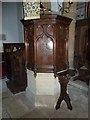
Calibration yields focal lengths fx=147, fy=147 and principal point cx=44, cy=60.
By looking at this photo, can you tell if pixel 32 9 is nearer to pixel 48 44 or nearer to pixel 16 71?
pixel 48 44

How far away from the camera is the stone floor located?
94.4 inches

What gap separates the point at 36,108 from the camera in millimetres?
2596

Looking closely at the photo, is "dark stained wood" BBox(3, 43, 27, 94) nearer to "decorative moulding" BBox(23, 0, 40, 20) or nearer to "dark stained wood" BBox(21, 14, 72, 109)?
"dark stained wood" BBox(21, 14, 72, 109)

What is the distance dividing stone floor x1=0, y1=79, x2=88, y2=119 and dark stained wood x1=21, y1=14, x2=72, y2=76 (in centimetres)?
67

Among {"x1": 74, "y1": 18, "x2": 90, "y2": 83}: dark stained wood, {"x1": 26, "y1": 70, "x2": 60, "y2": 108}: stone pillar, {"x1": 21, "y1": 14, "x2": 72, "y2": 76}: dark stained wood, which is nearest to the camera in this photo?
{"x1": 21, "y1": 14, "x2": 72, "y2": 76}: dark stained wood

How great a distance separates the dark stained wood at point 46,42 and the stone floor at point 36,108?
0.67 metres

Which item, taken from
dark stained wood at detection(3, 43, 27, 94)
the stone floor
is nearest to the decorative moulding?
dark stained wood at detection(3, 43, 27, 94)

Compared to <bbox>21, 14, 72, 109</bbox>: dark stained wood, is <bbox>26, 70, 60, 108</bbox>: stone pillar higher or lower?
lower

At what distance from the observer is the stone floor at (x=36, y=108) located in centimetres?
240

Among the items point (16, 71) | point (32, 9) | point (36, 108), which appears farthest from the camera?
point (16, 71)

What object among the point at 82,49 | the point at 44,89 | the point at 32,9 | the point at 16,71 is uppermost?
the point at 32,9

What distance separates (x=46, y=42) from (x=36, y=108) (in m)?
1.17

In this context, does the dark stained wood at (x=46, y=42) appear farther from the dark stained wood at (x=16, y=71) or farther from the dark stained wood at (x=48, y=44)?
the dark stained wood at (x=16, y=71)

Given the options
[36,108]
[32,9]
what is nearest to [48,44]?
[32,9]
